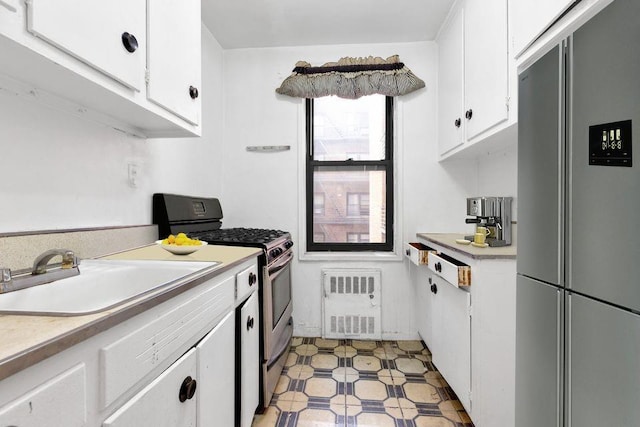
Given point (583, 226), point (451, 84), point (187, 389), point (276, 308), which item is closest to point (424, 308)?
point (276, 308)

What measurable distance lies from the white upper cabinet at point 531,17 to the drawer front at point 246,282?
1510 millimetres

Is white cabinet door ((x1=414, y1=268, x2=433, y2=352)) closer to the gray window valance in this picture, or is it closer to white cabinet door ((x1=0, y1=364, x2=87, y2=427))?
the gray window valance

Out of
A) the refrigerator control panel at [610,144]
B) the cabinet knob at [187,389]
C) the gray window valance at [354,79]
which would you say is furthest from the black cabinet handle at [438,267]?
the gray window valance at [354,79]

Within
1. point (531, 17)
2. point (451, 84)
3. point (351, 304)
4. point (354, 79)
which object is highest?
point (354, 79)

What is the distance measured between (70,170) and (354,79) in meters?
1.98

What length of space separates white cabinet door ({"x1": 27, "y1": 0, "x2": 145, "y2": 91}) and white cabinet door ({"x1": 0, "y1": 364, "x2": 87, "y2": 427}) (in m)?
0.75

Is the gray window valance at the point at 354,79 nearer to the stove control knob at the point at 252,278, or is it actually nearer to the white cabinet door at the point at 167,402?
the stove control knob at the point at 252,278

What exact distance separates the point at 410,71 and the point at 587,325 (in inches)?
84.6

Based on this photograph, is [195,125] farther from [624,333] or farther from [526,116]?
[624,333]

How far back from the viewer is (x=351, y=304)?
238cm

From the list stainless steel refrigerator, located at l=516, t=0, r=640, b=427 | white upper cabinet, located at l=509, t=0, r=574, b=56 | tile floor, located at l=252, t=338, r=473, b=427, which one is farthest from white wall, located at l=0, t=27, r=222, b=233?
white upper cabinet, located at l=509, t=0, r=574, b=56

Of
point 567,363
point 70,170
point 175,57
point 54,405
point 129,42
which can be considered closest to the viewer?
point 54,405

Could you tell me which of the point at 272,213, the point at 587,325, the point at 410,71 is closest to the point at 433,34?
the point at 410,71

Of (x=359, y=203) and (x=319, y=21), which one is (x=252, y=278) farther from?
(x=319, y=21)
